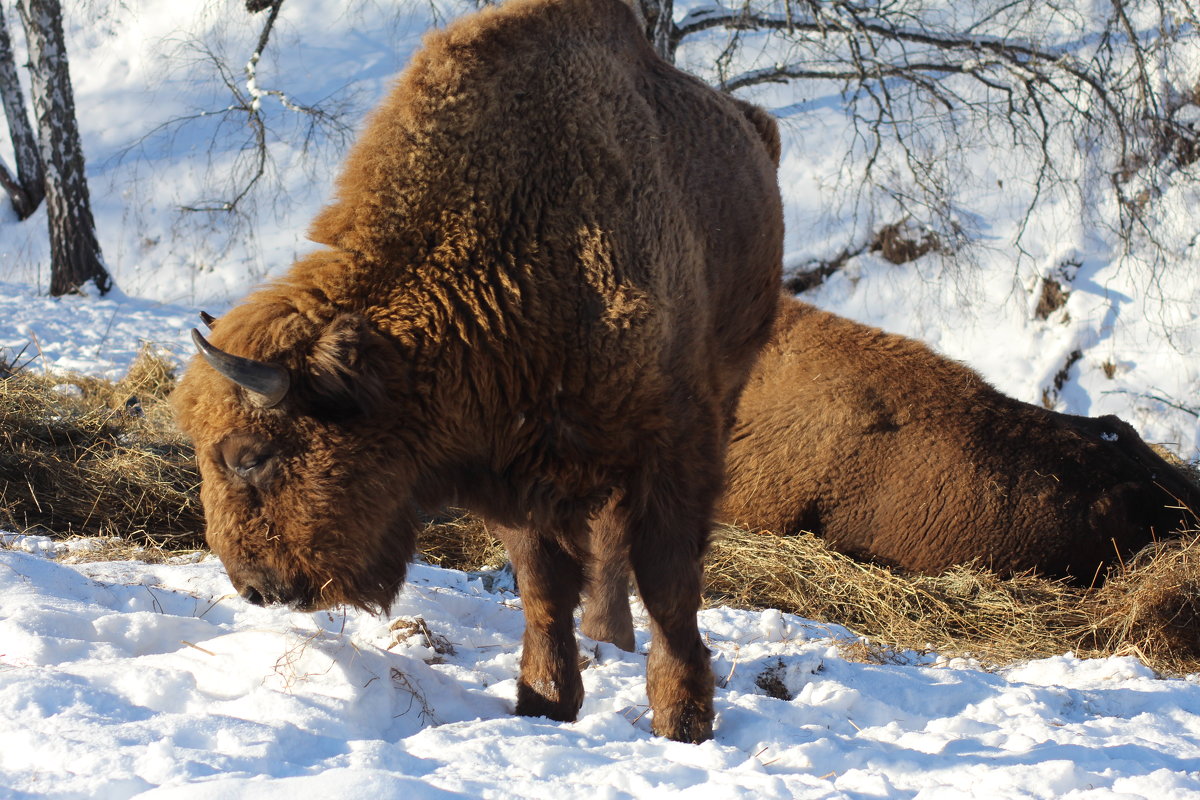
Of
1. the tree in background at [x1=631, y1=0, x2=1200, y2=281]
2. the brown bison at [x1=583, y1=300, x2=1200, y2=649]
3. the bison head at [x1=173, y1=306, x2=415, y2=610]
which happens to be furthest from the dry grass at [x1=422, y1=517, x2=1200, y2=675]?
the tree in background at [x1=631, y1=0, x2=1200, y2=281]

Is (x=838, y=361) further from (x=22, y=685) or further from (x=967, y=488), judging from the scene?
(x=22, y=685)

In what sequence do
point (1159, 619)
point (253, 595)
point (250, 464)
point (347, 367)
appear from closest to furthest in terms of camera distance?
point (347, 367)
point (250, 464)
point (253, 595)
point (1159, 619)

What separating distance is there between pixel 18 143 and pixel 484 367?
12.6 metres

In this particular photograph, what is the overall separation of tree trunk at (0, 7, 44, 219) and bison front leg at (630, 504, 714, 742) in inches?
489

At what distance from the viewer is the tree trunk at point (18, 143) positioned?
1266 centimetres

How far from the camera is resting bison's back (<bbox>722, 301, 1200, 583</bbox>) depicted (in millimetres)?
5789

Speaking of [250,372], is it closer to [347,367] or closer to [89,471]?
[347,367]

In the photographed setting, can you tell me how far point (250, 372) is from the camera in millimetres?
2900

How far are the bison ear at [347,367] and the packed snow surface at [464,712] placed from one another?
2.78 ft

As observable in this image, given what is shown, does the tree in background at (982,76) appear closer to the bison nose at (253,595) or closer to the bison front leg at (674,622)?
the bison front leg at (674,622)

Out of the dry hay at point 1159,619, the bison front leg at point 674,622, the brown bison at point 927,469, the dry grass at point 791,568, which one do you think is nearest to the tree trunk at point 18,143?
the dry grass at point 791,568

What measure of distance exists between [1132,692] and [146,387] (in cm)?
648

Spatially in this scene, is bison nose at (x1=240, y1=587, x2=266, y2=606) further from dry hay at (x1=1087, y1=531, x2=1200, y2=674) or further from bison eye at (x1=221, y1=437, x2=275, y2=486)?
dry hay at (x1=1087, y1=531, x2=1200, y2=674)

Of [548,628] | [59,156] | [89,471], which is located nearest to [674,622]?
[548,628]
